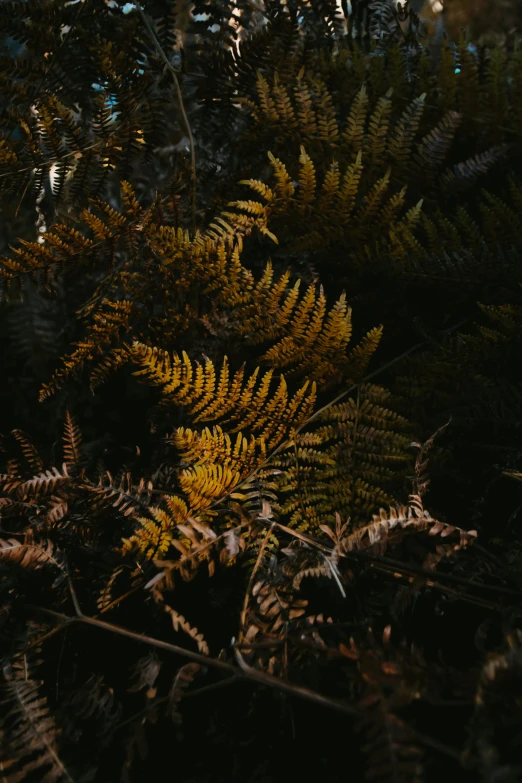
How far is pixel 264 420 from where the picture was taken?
0.87 m

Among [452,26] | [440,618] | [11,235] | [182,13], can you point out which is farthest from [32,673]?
[452,26]

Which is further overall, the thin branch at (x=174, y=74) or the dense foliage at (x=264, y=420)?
the thin branch at (x=174, y=74)

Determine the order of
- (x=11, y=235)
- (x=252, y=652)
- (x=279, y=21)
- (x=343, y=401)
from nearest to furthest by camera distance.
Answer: (x=252, y=652)
(x=343, y=401)
(x=279, y=21)
(x=11, y=235)

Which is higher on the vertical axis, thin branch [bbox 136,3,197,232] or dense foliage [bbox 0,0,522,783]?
thin branch [bbox 136,3,197,232]

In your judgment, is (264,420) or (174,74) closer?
(264,420)

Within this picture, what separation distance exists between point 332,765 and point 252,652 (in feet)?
0.51

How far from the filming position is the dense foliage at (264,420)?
630mm

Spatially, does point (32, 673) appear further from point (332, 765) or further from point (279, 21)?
point (279, 21)

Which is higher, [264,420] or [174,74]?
[174,74]

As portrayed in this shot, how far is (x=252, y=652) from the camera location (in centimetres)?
63

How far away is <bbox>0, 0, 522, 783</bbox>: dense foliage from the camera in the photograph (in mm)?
630

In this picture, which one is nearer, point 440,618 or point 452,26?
point 440,618

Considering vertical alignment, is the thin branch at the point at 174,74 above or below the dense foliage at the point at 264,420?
above

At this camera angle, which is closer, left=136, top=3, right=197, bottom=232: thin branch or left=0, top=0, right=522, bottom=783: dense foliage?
left=0, top=0, right=522, bottom=783: dense foliage
